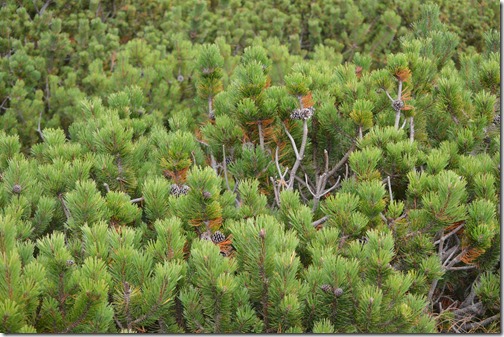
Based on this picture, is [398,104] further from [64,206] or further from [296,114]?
[64,206]

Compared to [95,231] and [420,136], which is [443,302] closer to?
[420,136]

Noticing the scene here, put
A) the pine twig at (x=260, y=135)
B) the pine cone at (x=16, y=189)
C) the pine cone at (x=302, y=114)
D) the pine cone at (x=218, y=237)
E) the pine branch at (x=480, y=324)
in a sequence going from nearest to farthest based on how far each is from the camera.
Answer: the pine cone at (x=218, y=237)
the pine branch at (x=480, y=324)
the pine cone at (x=16, y=189)
the pine cone at (x=302, y=114)
the pine twig at (x=260, y=135)

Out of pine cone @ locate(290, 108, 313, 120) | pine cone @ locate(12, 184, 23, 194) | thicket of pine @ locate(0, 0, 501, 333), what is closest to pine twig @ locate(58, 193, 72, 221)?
thicket of pine @ locate(0, 0, 501, 333)

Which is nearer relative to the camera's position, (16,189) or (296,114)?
(16,189)

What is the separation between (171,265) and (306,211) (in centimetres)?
58

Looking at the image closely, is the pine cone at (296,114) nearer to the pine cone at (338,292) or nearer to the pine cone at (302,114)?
the pine cone at (302,114)

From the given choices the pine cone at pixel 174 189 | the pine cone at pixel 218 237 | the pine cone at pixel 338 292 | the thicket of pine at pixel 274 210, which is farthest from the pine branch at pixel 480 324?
the pine cone at pixel 174 189

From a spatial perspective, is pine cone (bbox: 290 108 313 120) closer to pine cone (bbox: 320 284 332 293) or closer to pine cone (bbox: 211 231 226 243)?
pine cone (bbox: 211 231 226 243)

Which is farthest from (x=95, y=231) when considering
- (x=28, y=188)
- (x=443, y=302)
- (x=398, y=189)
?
(x=443, y=302)

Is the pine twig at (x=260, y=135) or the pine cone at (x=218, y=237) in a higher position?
the pine twig at (x=260, y=135)

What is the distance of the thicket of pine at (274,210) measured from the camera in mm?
1787

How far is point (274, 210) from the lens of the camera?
255 cm

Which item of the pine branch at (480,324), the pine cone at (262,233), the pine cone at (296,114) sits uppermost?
the pine cone at (262,233)

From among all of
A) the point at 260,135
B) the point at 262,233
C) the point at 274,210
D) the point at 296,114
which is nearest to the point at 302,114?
the point at 296,114
